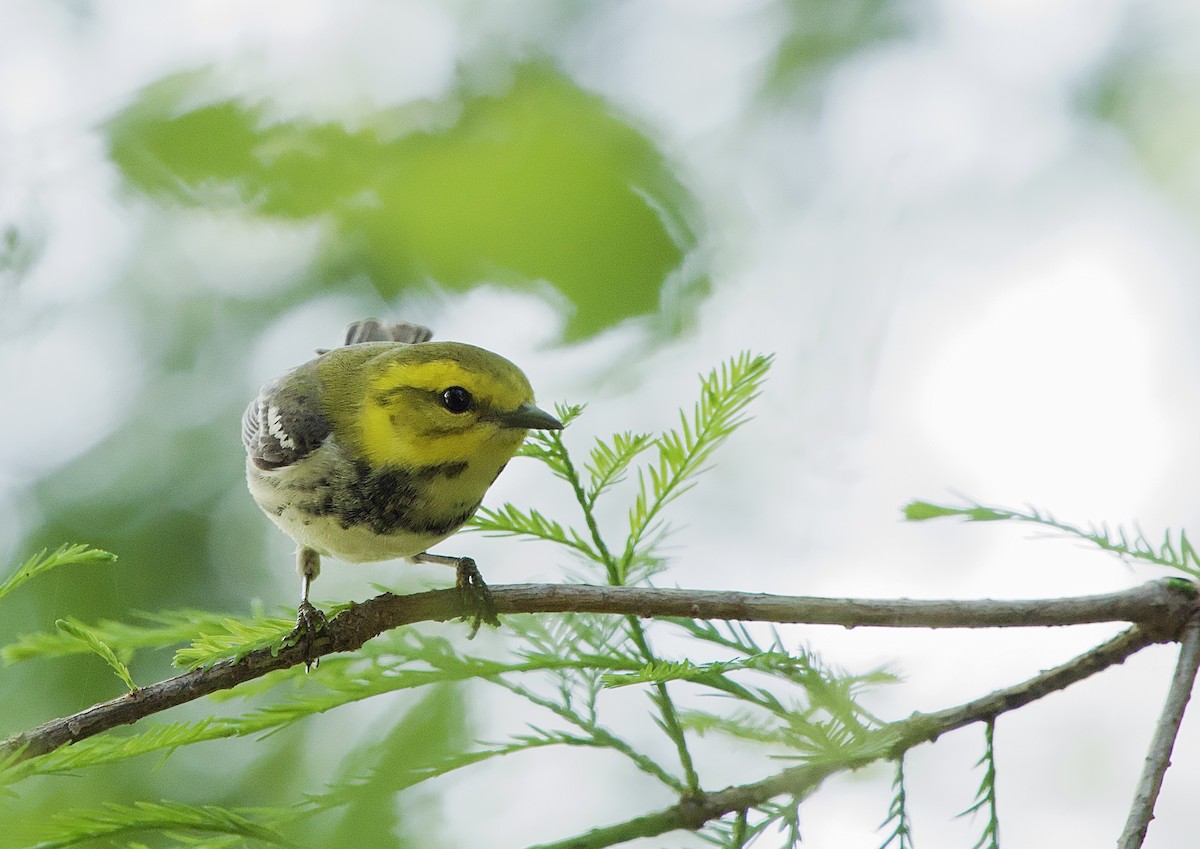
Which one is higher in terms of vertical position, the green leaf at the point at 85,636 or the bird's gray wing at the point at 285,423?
the bird's gray wing at the point at 285,423

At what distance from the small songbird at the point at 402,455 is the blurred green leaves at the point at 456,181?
0.50 m

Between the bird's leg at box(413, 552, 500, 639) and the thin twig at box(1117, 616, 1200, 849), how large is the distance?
3.34 feet

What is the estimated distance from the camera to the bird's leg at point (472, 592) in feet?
6.73

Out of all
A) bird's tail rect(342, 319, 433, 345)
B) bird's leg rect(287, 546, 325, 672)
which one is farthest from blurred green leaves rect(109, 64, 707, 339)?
bird's tail rect(342, 319, 433, 345)

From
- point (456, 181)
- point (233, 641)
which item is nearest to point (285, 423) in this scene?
point (456, 181)

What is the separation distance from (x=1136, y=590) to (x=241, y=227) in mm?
1778

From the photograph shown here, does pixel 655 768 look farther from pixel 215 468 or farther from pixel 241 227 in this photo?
pixel 215 468

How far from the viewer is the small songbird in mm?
2742

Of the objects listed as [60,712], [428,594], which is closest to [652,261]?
[428,594]

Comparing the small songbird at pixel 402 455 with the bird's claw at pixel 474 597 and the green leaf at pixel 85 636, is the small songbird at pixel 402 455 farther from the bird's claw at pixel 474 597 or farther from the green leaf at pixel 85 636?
the green leaf at pixel 85 636

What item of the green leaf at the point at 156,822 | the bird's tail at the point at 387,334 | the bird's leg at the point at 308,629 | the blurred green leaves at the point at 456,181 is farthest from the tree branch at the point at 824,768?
the bird's tail at the point at 387,334

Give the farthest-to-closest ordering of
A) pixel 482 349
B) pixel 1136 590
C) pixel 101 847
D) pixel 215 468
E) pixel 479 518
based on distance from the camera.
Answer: pixel 215 468, pixel 482 349, pixel 479 518, pixel 1136 590, pixel 101 847

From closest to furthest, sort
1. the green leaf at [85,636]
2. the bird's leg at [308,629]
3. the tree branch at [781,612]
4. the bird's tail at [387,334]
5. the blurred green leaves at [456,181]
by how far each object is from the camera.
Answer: the green leaf at [85,636] < the tree branch at [781,612] < the bird's leg at [308,629] < the blurred green leaves at [456,181] < the bird's tail at [387,334]

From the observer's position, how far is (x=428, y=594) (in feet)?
7.57
